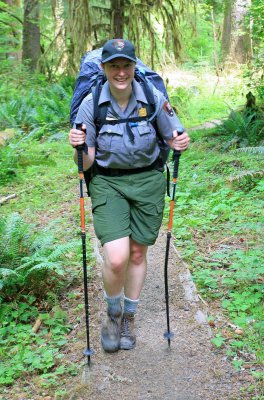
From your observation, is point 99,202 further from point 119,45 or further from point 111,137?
point 119,45

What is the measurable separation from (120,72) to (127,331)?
6.53 feet

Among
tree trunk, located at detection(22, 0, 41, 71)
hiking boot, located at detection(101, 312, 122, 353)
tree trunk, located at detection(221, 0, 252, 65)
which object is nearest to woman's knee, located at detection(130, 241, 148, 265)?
hiking boot, located at detection(101, 312, 122, 353)

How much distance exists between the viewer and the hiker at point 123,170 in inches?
138

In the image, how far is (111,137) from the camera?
351 centimetres

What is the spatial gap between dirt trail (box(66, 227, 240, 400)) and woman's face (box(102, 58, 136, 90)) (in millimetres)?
2036

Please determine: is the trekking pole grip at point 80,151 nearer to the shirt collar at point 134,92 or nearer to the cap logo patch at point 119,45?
the shirt collar at point 134,92

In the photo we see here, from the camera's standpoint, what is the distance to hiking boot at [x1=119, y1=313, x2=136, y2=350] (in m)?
3.95

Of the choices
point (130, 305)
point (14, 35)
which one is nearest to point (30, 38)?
point (14, 35)

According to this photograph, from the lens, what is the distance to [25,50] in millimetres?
19484

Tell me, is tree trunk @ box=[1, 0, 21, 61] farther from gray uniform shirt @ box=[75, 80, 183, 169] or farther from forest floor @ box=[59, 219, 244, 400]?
gray uniform shirt @ box=[75, 80, 183, 169]

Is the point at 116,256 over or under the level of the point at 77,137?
under

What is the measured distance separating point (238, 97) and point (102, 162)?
42.6ft

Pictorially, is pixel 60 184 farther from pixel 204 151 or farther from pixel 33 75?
pixel 33 75

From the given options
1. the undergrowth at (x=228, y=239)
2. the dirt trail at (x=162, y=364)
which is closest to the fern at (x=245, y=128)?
the undergrowth at (x=228, y=239)
